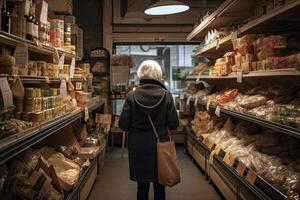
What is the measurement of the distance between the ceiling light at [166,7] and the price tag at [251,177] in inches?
84.3

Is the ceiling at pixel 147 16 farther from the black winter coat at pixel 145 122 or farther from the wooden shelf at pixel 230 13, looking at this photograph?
the black winter coat at pixel 145 122

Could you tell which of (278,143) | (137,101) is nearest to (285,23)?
(278,143)

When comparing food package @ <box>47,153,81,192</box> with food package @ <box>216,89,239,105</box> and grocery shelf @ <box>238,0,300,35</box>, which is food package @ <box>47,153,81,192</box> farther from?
grocery shelf @ <box>238,0,300,35</box>

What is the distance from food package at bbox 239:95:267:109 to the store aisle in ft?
4.53

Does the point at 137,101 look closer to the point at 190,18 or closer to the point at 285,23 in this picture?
the point at 285,23

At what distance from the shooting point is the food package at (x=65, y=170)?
2.68 metres

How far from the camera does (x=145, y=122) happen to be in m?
3.16

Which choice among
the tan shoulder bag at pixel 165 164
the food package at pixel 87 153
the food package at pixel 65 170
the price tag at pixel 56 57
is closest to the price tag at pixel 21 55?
the price tag at pixel 56 57

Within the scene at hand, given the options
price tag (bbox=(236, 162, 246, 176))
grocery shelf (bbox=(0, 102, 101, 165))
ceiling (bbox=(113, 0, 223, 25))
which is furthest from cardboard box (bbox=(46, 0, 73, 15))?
ceiling (bbox=(113, 0, 223, 25))

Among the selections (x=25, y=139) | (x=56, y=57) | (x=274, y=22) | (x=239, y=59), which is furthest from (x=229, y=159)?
(x=25, y=139)

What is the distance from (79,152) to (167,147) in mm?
1249

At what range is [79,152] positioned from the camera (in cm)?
388

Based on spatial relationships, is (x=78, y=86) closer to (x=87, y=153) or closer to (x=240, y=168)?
(x=87, y=153)

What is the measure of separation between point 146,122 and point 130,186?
1.64m
